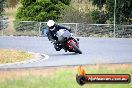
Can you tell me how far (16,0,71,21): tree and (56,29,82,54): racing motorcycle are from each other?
2403cm

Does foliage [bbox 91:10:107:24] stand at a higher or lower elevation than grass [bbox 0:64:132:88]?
lower

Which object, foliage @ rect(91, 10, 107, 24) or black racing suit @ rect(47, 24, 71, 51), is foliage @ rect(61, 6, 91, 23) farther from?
black racing suit @ rect(47, 24, 71, 51)

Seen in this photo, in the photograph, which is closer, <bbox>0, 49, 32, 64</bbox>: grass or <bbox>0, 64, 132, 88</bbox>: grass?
<bbox>0, 64, 132, 88</bbox>: grass

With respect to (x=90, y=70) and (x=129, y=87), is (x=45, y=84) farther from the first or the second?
(x=90, y=70)

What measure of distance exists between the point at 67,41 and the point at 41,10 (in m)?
25.5

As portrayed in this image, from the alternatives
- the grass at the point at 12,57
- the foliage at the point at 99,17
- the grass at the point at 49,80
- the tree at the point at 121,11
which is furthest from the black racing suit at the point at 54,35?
the foliage at the point at 99,17

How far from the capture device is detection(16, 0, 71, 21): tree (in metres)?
46.4

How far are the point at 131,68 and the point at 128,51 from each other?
350 inches

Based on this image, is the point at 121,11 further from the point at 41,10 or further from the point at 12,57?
the point at 12,57

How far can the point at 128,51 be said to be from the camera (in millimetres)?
23000

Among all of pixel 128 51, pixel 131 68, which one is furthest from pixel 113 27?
pixel 131 68

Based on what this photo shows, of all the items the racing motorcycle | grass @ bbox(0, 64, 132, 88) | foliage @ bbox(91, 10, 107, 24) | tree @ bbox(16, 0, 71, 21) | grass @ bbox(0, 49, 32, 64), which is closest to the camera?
grass @ bbox(0, 64, 132, 88)

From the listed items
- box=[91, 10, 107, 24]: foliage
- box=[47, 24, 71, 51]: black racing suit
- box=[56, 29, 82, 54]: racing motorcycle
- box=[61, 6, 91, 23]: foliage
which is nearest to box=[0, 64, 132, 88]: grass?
box=[56, 29, 82, 54]: racing motorcycle

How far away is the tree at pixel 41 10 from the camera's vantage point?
152 ft
